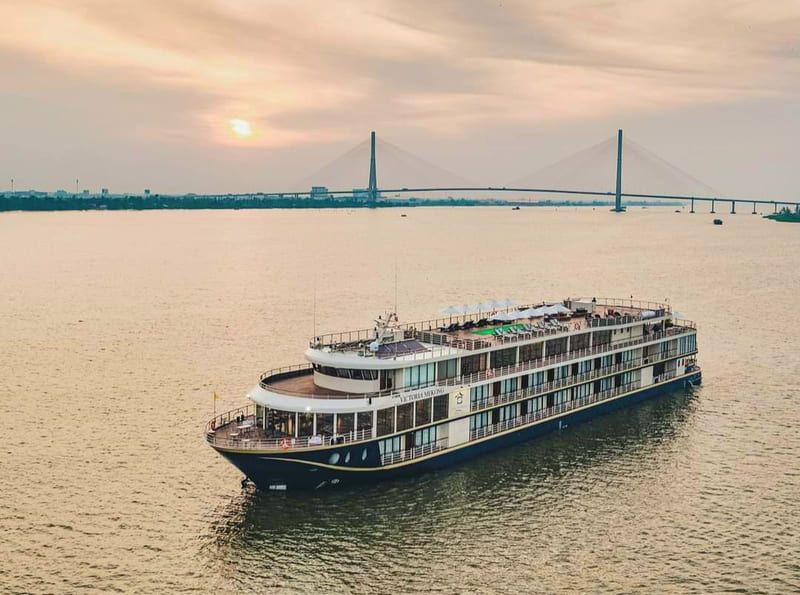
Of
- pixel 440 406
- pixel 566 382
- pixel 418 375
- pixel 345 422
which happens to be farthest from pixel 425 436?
pixel 566 382

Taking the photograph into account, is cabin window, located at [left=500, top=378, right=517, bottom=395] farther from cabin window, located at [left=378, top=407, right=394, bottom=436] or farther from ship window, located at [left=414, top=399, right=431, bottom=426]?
cabin window, located at [left=378, top=407, right=394, bottom=436]

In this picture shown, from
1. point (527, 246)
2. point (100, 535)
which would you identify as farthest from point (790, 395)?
point (527, 246)

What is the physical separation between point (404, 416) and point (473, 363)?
241 inches

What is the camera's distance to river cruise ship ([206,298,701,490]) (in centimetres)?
3450

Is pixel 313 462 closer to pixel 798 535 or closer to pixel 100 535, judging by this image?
pixel 100 535

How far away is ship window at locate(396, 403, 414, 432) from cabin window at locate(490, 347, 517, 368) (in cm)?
709

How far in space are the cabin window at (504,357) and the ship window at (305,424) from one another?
11.6 metres

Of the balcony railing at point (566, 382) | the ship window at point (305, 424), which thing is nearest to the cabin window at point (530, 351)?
the balcony railing at point (566, 382)

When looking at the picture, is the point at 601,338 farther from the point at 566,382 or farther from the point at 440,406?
the point at 440,406

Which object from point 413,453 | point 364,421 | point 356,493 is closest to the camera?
point 356,493

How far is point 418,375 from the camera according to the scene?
1506 inches

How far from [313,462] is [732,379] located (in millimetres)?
35814

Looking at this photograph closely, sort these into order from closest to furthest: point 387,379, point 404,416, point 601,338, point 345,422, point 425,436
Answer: point 345,422 → point 404,416 → point 387,379 → point 425,436 → point 601,338

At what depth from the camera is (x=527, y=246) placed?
7564 inches
